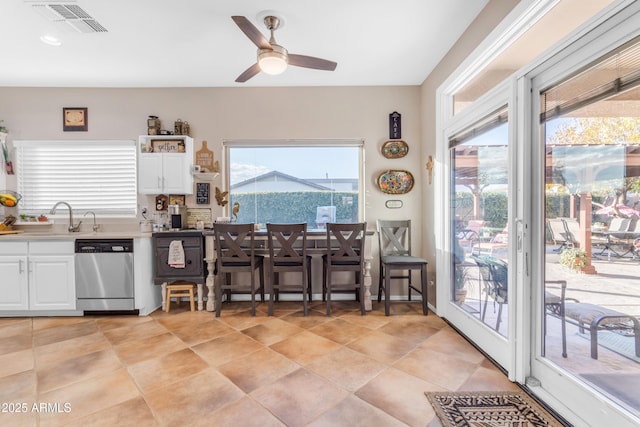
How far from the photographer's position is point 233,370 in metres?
2.13

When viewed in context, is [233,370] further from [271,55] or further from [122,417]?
[271,55]

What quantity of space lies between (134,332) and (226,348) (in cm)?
107

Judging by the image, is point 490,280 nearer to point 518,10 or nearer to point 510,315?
point 510,315

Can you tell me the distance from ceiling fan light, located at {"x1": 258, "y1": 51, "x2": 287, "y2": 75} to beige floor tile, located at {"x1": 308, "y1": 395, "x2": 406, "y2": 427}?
2474mm

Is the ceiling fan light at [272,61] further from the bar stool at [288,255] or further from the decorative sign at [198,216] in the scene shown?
the decorative sign at [198,216]

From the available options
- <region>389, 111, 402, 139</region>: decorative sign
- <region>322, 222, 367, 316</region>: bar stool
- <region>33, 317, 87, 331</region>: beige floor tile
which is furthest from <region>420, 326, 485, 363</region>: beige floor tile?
Answer: <region>33, 317, 87, 331</region>: beige floor tile

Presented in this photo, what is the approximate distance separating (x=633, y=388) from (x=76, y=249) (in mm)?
4531

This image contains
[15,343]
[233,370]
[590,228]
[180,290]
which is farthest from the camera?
[180,290]

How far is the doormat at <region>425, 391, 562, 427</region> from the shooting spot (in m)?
1.59

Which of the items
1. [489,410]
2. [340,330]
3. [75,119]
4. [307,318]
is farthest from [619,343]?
[75,119]

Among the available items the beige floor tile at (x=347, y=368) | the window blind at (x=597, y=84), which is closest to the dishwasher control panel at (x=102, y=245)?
the beige floor tile at (x=347, y=368)

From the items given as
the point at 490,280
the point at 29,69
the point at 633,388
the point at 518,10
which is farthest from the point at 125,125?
the point at 633,388

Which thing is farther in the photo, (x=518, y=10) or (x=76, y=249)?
(x=76, y=249)

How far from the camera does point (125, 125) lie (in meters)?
3.82
